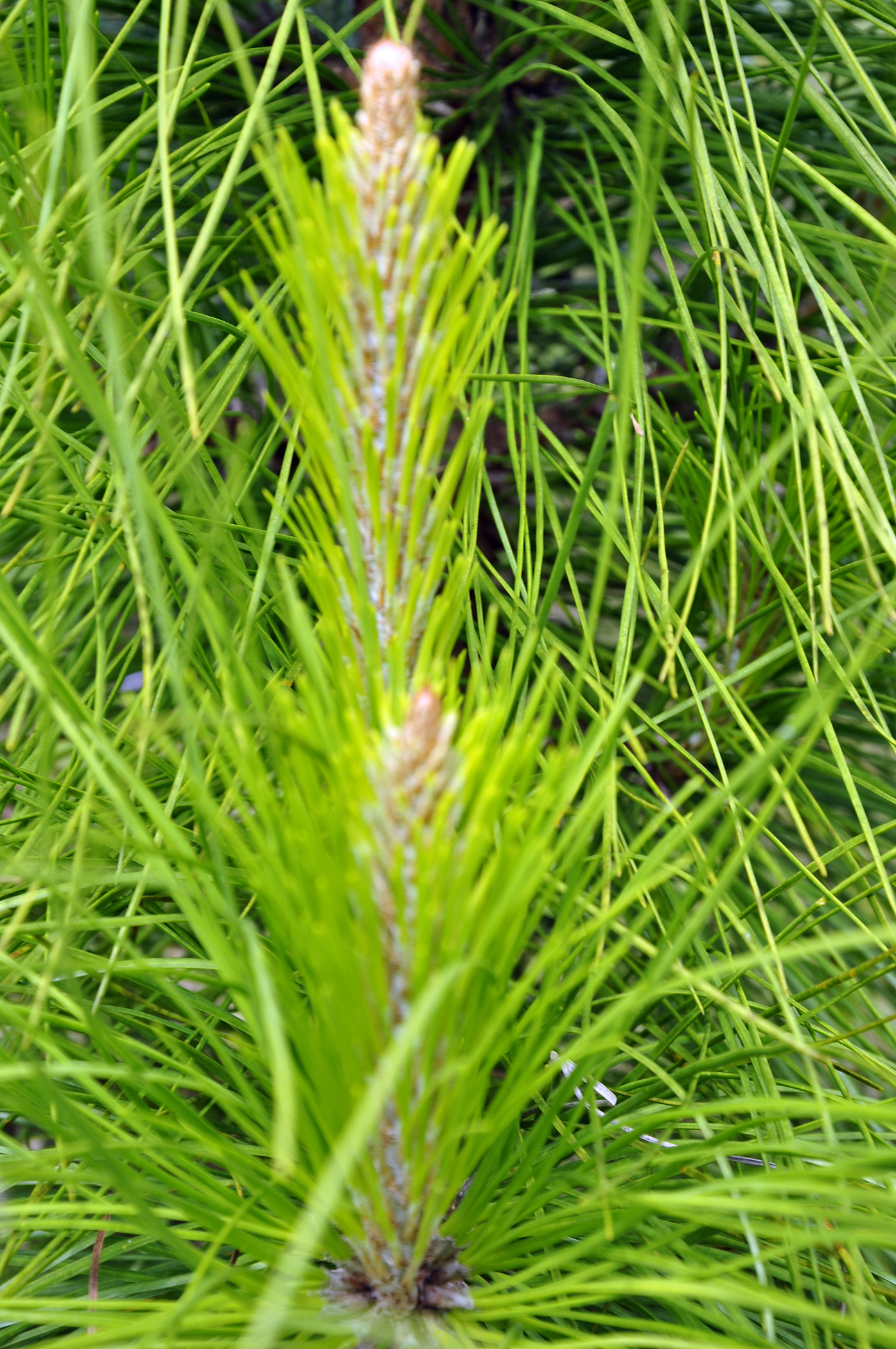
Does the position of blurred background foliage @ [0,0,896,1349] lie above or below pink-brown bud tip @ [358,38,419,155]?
below

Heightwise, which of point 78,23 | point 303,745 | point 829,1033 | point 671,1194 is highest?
point 78,23

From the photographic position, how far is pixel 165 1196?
260 millimetres

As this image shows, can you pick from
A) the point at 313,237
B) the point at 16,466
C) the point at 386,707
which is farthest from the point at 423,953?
the point at 16,466

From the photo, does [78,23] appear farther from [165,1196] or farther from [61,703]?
[165,1196]

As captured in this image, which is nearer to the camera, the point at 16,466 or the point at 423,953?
the point at 423,953

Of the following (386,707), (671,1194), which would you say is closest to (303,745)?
(386,707)

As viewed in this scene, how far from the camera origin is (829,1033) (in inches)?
15.1

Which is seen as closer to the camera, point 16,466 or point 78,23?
point 78,23

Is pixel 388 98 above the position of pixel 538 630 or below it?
above

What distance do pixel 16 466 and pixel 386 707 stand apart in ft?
0.79

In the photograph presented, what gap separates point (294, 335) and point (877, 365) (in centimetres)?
25

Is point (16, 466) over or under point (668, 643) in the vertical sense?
over

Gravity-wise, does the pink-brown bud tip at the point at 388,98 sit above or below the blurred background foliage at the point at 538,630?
above

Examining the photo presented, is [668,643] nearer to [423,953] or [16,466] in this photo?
[423,953]
